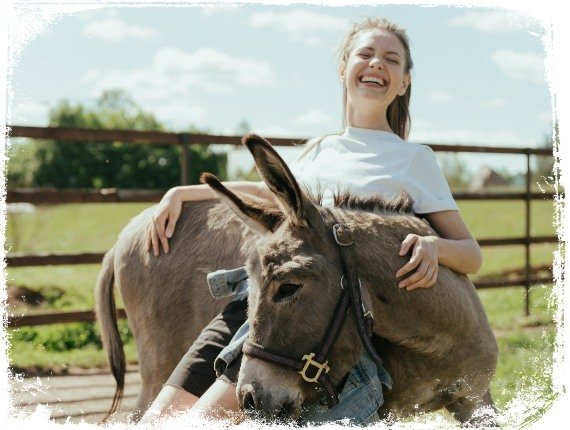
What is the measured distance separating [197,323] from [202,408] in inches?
29.3

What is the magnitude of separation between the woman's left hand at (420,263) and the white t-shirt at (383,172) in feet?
0.99

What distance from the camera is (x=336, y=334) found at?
219 centimetres

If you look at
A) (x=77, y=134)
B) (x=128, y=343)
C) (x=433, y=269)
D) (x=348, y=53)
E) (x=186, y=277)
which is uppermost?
(x=348, y=53)

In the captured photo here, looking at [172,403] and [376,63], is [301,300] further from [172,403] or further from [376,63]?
[376,63]

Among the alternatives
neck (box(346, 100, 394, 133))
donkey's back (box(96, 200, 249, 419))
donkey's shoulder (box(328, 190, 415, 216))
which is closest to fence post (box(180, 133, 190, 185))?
donkey's back (box(96, 200, 249, 419))

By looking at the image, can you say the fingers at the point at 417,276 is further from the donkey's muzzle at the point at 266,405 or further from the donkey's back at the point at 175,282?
the donkey's back at the point at 175,282

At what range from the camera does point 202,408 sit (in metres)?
2.46

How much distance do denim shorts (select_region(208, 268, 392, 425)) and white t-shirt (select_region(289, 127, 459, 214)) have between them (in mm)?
657

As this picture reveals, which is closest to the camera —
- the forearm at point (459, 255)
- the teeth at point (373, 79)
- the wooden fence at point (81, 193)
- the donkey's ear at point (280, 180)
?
the donkey's ear at point (280, 180)

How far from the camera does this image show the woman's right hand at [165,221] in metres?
3.22

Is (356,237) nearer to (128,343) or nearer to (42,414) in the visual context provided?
(42,414)

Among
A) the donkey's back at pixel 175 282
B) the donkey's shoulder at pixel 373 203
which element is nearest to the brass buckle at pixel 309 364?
the donkey's shoulder at pixel 373 203

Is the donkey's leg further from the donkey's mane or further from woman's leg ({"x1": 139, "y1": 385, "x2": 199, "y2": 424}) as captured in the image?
woman's leg ({"x1": 139, "y1": 385, "x2": 199, "y2": 424})

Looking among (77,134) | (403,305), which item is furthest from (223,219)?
(77,134)
